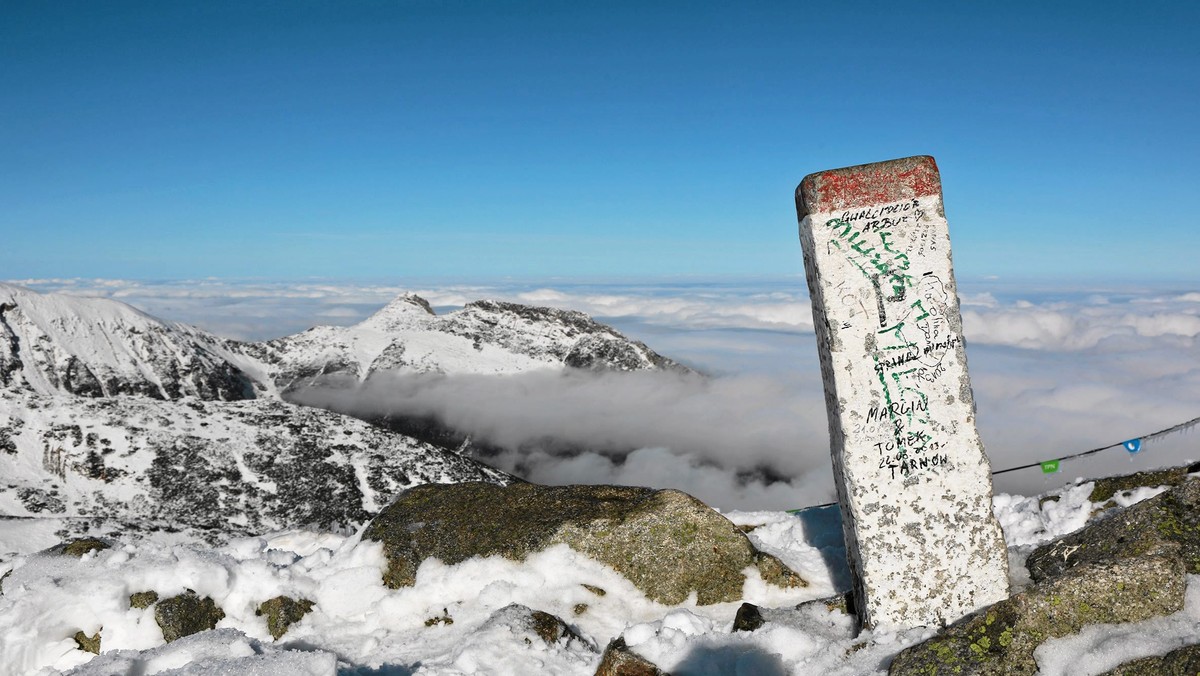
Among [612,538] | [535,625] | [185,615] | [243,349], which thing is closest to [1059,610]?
[535,625]

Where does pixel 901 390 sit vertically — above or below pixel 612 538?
above

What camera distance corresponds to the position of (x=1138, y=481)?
11.7 m

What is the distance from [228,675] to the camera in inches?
207

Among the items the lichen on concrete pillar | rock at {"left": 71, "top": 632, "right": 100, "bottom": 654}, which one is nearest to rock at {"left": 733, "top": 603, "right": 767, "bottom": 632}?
the lichen on concrete pillar

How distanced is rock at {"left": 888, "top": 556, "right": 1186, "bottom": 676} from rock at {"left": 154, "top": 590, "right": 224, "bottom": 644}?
7.52 m

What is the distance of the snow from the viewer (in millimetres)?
5863

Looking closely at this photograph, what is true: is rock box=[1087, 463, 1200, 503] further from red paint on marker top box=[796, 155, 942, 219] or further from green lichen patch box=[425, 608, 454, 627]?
green lichen patch box=[425, 608, 454, 627]

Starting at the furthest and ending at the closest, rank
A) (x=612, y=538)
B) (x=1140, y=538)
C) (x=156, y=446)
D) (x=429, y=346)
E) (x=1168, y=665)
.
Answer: (x=429, y=346), (x=156, y=446), (x=612, y=538), (x=1140, y=538), (x=1168, y=665)

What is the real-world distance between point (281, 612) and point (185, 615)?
3.37ft

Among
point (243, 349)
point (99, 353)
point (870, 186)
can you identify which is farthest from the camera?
point (243, 349)

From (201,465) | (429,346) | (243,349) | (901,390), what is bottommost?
(201,465)

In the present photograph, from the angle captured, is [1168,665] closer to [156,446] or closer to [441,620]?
[441,620]

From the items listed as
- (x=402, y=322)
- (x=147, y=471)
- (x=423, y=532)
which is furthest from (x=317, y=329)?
(x=423, y=532)

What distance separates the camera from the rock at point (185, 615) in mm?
8148
